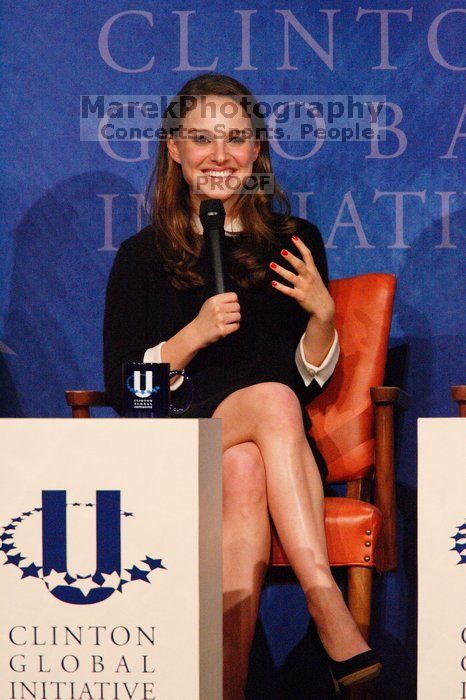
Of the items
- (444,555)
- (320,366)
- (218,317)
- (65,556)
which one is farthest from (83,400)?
(444,555)

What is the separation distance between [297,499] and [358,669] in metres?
0.32

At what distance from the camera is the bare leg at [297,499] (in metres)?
1.83

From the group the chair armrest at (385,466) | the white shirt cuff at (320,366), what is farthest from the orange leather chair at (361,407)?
the white shirt cuff at (320,366)

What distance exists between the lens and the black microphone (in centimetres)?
207

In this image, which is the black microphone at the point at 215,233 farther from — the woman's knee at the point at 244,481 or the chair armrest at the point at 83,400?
the chair armrest at the point at 83,400

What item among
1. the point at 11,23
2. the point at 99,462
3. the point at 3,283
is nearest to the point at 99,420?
the point at 99,462

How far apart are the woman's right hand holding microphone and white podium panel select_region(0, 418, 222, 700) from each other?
0.63 m

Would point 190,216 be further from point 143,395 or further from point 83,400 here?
point 143,395

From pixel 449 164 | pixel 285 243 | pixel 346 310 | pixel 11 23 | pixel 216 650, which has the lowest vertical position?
pixel 216 650

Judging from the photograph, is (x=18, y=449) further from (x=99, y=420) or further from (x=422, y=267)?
(x=422, y=267)

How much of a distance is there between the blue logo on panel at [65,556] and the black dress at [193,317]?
0.82 metres

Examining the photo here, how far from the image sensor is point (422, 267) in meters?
2.85

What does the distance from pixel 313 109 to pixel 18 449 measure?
5.62ft

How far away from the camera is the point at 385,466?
7.44 ft
